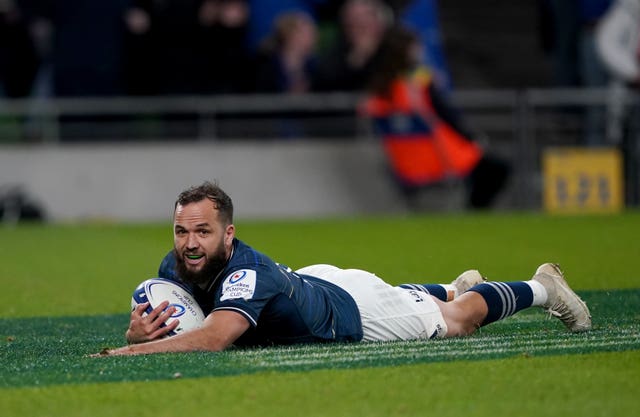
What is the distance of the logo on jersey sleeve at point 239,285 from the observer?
7793 millimetres

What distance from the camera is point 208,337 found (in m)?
7.73

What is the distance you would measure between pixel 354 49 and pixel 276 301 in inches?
567

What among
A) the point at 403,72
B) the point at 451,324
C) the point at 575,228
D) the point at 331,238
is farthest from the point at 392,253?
the point at 451,324

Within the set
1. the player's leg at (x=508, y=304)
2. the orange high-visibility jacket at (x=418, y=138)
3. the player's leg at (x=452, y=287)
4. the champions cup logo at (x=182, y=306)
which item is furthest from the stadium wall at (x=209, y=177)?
the champions cup logo at (x=182, y=306)

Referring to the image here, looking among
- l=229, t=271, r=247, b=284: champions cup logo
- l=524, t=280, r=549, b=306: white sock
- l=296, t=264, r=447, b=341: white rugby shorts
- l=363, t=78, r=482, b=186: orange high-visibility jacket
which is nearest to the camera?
l=229, t=271, r=247, b=284: champions cup logo

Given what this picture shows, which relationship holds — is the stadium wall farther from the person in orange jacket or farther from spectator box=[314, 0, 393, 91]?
spectator box=[314, 0, 393, 91]

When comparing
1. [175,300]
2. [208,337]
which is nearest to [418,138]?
[175,300]

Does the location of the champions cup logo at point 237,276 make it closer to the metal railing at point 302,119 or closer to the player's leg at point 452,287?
the player's leg at point 452,287

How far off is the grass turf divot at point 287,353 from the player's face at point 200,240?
48 centimetres

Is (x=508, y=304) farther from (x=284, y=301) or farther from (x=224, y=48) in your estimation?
(x=224, y=48)

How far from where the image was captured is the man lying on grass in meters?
7.81

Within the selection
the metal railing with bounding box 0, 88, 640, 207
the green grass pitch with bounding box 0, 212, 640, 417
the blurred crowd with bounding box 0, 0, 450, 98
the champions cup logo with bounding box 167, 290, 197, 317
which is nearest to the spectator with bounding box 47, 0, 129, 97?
the blurred crowd with bounding box 0, 0, 450, 98

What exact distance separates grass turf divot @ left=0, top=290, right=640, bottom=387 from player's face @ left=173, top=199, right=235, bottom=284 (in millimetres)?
477

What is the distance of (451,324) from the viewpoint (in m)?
8.62
